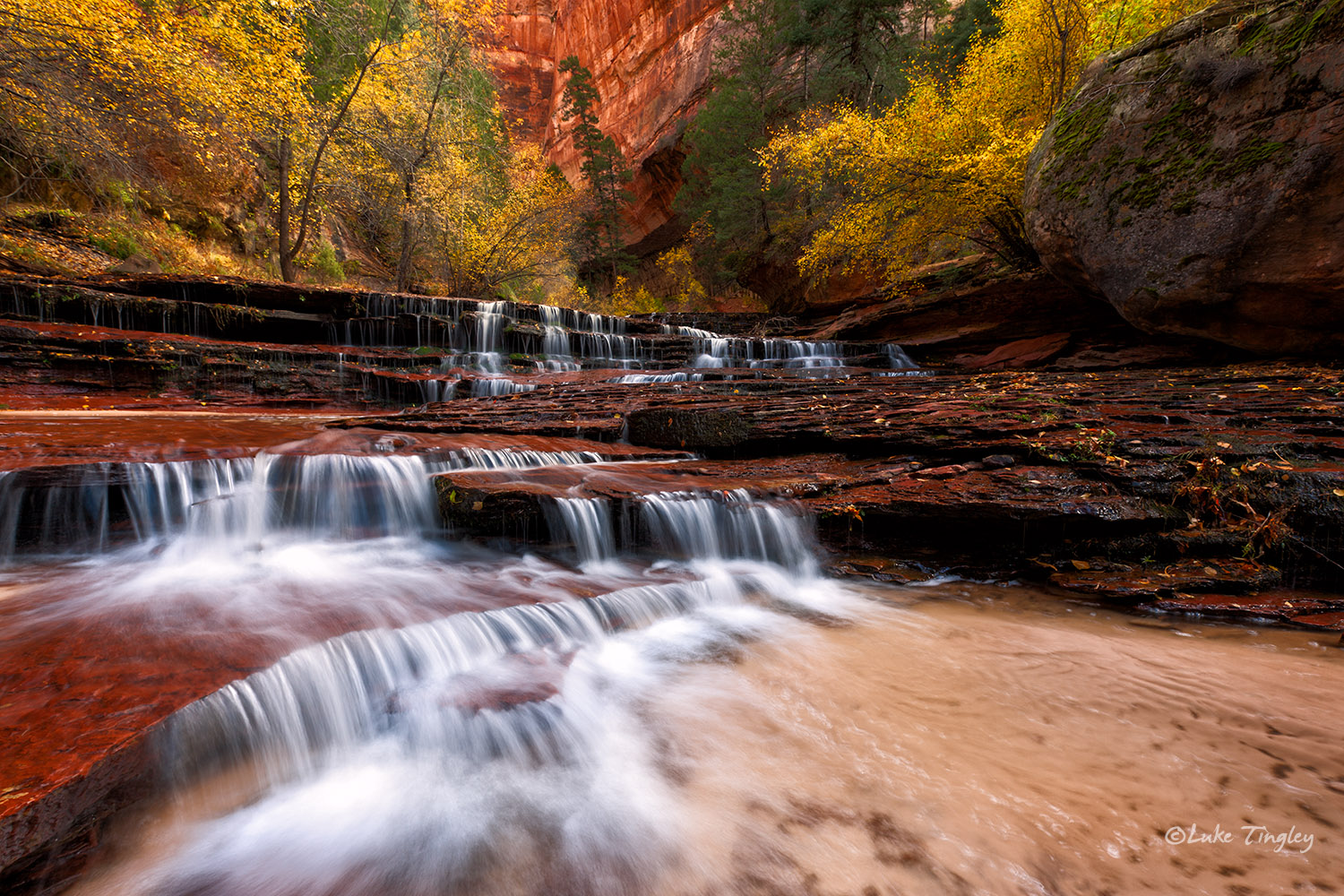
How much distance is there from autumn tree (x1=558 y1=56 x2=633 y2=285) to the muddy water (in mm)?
33850

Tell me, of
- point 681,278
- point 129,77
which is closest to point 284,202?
point 129,77

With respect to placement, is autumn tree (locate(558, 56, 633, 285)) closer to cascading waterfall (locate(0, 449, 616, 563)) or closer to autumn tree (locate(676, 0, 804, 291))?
autumn tree (locate(676, 0, 804, 291))

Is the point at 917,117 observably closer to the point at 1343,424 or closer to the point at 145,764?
the point at 1343,424

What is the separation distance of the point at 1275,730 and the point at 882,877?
1931 mm

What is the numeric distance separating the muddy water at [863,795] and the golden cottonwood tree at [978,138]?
10.2m

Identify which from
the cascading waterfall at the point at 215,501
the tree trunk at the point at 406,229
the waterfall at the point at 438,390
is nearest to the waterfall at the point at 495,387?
the waterfall at the point at 438,390

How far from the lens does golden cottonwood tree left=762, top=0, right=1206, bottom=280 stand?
974 centimetres

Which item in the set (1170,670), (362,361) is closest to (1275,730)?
(1170,670)

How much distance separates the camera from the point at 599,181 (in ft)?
113

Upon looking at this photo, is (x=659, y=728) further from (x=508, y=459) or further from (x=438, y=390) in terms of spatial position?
(x=438, y=390)

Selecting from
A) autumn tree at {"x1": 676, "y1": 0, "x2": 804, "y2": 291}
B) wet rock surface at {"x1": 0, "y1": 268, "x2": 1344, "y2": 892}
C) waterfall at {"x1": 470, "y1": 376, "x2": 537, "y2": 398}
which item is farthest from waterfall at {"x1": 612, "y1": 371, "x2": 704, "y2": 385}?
autumn tree at {"x1": 676, "y1": 0, "x2": 804, "y2": 291}

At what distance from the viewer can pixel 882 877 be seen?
59.5 inches

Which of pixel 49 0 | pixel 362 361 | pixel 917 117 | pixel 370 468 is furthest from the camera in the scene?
pixel 917 117

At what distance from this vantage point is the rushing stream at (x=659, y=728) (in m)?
1.57
